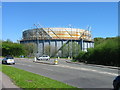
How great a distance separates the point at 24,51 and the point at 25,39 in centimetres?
1339

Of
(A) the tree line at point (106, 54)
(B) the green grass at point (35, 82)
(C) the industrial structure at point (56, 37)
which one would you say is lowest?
(B) the green grass at point (35, 82)

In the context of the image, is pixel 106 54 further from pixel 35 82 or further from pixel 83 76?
pixel 35 82

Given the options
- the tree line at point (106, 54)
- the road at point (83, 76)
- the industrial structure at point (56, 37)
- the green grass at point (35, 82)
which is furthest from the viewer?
the industrial structure at point (56, 37)

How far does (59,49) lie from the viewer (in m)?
88.7

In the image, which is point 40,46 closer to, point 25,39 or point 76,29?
point 25,39

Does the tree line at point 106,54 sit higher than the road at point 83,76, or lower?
higher

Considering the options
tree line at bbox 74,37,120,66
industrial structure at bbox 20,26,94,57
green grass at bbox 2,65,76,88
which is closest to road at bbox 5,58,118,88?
green grass at bbox 2,65,76,88

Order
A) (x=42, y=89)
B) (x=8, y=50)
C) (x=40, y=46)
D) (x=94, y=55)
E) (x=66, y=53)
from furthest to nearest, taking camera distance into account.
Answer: (x=40, y=46), (x=8, y=50), (x=66, y=53), (x=94, y=55), (x=42, y=89)

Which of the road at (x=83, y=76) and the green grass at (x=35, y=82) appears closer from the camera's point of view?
the green grass at (x=35, y=82)

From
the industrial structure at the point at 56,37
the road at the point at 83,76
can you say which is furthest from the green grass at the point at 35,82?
the industrial structure at the point at 56,37

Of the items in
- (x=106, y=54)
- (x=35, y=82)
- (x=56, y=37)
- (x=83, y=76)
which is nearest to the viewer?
(x=35, y=82)

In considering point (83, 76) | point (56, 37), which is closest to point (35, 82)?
point (83, 76)

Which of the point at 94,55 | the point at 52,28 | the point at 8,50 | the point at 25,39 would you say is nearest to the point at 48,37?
the point at 52,28

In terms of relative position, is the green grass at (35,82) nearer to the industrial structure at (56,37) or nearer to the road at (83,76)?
the road at (83,76)
